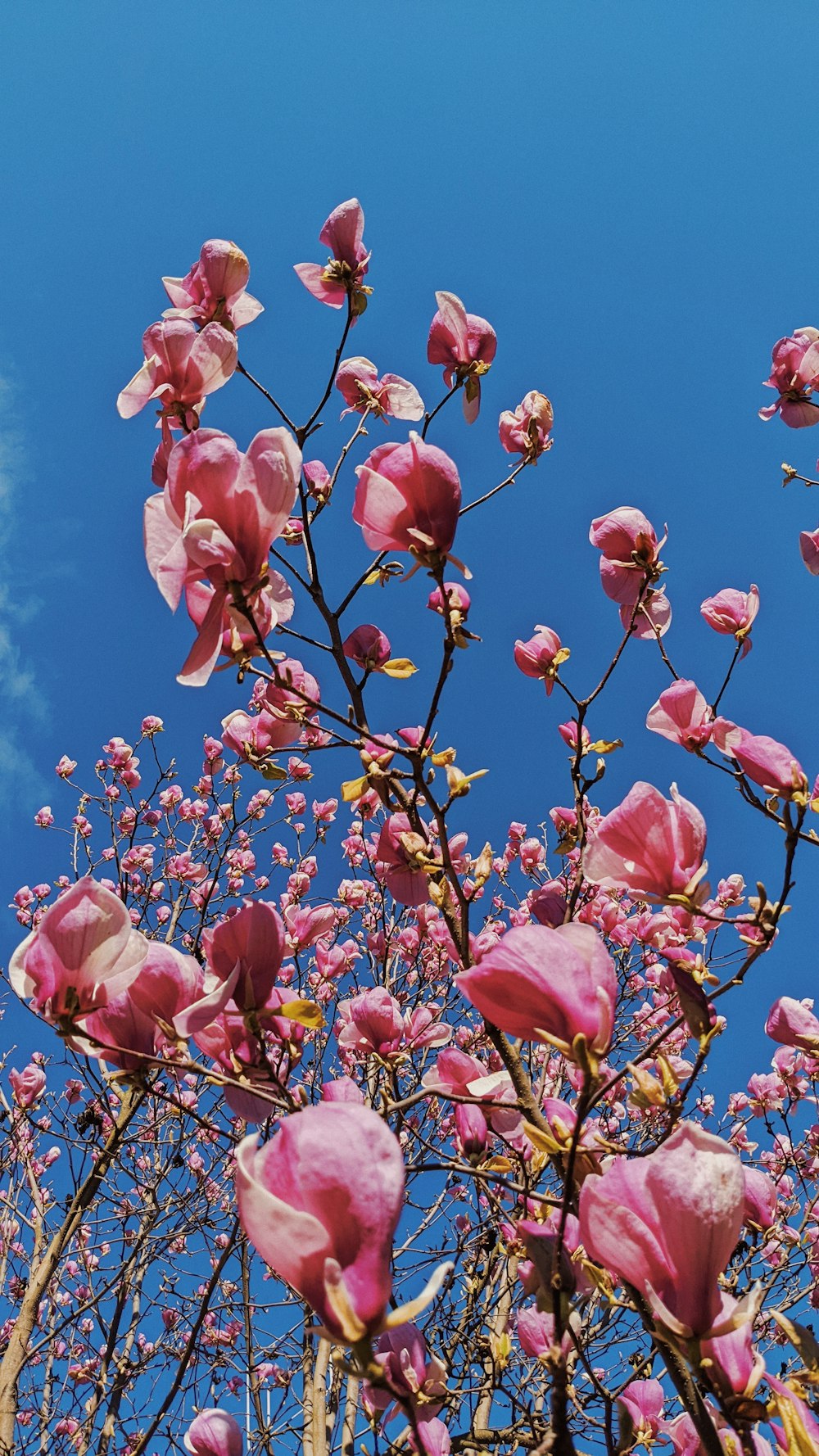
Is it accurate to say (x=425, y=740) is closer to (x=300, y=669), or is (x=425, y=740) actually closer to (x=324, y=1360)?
(x=300, y=669)

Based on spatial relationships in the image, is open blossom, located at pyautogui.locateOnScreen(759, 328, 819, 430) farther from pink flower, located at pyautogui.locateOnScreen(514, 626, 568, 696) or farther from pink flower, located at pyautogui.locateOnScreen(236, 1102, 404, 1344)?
pink flower, located at pyautogui.locateOnScreen(236, 1102, 404, 1344)

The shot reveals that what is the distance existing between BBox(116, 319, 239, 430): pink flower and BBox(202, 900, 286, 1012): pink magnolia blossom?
1.01 meters

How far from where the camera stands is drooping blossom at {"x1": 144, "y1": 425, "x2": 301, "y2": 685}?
3.61 feet

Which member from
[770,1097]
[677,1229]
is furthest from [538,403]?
[770,1097]

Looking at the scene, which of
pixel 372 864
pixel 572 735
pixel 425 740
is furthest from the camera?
pixel 372 864

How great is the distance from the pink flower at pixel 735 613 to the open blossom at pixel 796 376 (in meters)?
1.17

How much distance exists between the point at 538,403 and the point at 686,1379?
210 cm

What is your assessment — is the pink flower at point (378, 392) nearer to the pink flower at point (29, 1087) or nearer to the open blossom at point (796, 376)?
the open blossom at point (796, 376)

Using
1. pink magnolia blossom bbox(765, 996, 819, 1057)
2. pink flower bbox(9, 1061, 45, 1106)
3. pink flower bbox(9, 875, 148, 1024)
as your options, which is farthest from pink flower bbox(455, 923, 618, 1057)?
pink flower bbox(9, 1061, 45, 1106)

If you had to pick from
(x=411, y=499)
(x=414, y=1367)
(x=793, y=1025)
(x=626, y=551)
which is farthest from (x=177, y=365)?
(x=793, y=1025)

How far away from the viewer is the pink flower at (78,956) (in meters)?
1.06

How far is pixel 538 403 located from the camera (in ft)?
7.40

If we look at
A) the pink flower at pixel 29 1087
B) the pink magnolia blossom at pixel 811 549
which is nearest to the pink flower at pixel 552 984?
the pink magnolia blossom at pixel 811 549

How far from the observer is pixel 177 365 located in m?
1.57
